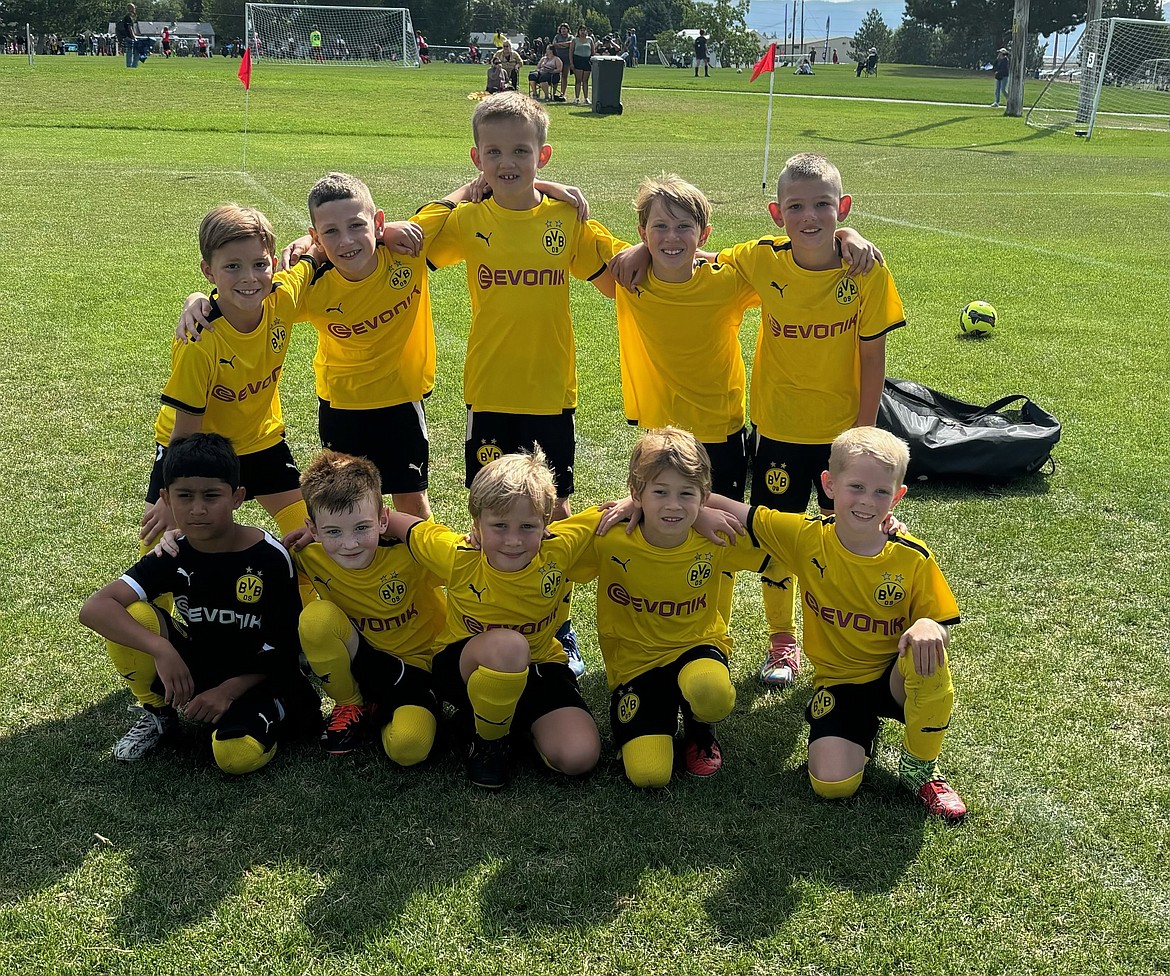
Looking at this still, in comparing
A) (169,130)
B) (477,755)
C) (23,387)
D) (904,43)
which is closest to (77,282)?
(23,387)

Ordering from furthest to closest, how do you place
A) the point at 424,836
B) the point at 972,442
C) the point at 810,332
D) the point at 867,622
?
the point at 972,442
the point at 810,332
the point at 867,622
the point at 424,836

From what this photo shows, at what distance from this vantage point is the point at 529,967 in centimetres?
263

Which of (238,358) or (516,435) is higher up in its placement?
(238,358)

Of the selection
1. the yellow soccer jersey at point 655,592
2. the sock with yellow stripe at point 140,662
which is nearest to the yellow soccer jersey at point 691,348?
the yellow soccer jersey at point 655,592

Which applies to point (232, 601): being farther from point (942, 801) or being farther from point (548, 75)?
point (548, 75)

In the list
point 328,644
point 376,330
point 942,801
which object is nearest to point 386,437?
point 376,330

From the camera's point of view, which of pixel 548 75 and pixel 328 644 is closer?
pixel 328 644

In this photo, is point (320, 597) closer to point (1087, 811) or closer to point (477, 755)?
point (477, 755)

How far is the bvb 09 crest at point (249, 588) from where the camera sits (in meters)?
3.54

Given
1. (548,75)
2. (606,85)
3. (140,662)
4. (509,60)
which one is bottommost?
(140,662)

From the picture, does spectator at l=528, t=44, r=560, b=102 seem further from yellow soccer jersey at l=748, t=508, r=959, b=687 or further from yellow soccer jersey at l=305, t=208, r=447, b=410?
yellow soccer jersey at l=748, t=508, r=959, b=687

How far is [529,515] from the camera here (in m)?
3.34

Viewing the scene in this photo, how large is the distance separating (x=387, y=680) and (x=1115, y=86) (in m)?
32.6

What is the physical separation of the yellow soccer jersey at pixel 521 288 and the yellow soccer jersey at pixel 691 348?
254 mm
